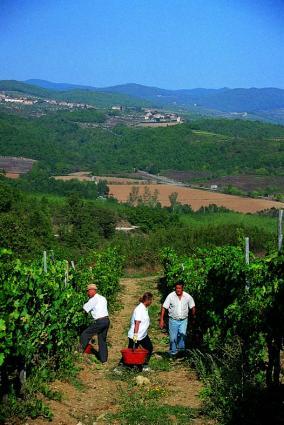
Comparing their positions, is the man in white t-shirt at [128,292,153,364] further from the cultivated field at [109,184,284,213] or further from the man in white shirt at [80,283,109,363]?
the cultivated field at [109,184,284,213]

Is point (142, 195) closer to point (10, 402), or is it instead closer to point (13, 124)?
point (13, 124)

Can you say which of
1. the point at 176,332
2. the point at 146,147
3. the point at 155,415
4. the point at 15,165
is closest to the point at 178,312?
the point at 176,332

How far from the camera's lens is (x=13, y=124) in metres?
133

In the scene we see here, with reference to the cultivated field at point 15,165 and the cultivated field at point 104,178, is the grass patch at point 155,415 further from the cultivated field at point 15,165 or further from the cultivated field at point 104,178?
the cultivated field at point 104,178

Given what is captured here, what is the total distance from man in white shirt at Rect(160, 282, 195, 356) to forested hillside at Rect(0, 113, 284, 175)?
93.3m

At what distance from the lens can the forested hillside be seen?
11222 centimetres

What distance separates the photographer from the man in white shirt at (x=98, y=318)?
9523 mm

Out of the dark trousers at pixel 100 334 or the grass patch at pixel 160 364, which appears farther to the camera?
the dark trousers at pixel 100 334

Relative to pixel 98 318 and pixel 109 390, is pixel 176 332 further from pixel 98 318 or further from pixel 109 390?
pixel 109 390

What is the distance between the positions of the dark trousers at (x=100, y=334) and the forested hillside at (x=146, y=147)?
307ft

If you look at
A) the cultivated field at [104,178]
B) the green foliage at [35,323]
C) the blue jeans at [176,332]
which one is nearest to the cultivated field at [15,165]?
the cultivated field at [104,178]

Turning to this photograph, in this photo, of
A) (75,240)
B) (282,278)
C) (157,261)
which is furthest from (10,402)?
(75,240)

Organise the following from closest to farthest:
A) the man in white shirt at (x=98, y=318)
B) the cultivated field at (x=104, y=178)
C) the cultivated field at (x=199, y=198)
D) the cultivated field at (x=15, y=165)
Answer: the man in white shirt at (x=98, y=318), the cultivated field at (x=199, y=198), the cultivated field at (x=15, y=165), the cultivated field at (x=104, y=178)

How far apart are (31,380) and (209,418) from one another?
220 cm
